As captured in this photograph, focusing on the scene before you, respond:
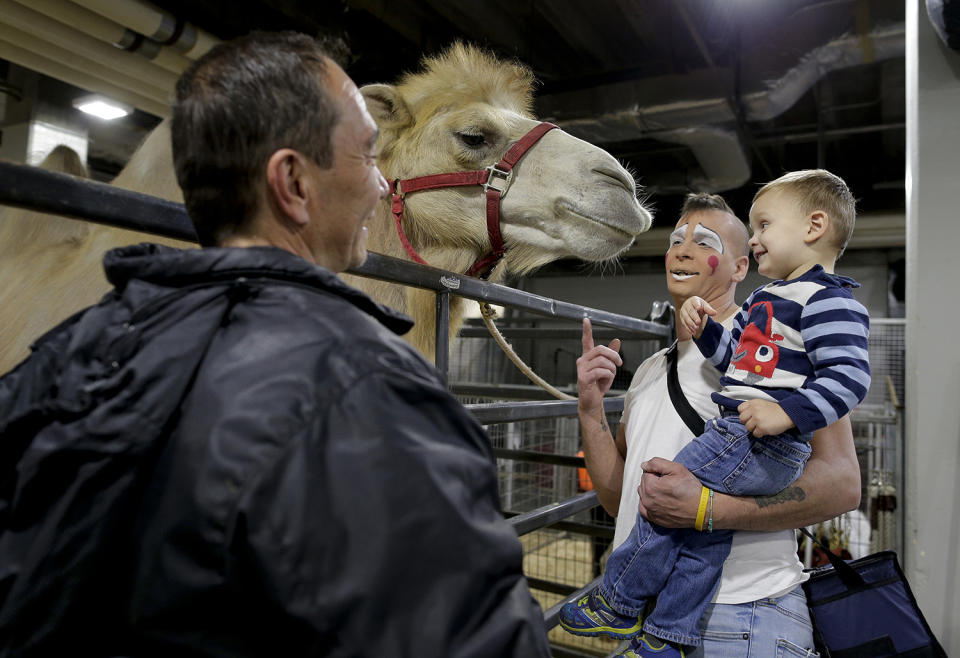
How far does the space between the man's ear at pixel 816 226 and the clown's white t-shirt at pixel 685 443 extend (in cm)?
39

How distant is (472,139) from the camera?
89.5 inches

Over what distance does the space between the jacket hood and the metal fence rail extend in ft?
0.96

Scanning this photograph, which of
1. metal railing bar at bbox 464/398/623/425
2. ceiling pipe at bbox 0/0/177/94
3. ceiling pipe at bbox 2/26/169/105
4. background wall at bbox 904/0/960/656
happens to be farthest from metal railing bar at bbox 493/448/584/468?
ceiling pipe at bbox 2/26/169/105

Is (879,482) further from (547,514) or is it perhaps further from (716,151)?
(547,514)

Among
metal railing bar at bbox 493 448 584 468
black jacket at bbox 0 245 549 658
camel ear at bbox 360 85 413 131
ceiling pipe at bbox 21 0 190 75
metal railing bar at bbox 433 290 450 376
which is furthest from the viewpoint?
ceiling pipe at bbox 21 0 190 75

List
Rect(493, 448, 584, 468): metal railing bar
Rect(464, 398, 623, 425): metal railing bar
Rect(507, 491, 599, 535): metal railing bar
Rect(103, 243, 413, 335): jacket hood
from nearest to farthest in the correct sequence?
Rect(103, 243, 413, 335): jacket hood
Rect(464, 398, 623, 425): metal railing bar
Rect(507, 491, 599, 535): metal railing bar
Rect(493, 448, 584, 468): metal railing bar

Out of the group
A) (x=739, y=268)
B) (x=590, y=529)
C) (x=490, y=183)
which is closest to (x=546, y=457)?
(x=590, y=529)

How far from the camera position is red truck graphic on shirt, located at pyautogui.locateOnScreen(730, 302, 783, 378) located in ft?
4.80

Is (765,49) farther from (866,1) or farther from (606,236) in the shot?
(606,236)

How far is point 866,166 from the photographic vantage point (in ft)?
30.9

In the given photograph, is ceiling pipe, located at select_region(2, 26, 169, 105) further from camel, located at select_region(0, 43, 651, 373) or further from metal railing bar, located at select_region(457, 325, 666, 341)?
camel, located at select_region(0, 43, 651, 373)

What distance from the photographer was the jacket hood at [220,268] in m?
0.65

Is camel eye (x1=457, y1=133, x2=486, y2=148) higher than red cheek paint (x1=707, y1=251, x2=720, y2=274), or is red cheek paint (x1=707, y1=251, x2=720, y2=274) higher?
camel eye (x1=457, y1=133, x2=486, y2=148)

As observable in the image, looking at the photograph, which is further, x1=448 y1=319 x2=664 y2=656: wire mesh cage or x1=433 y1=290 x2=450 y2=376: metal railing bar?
x1=448 y1=319 x2=664 y2=656: wire mesh cage
